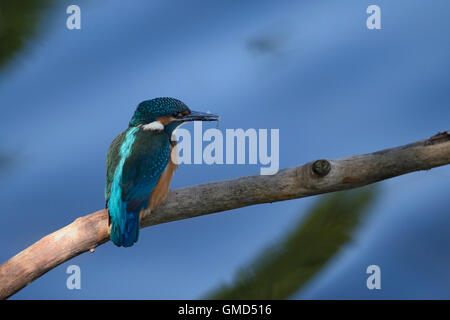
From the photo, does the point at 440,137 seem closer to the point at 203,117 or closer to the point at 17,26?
the point at 203,117

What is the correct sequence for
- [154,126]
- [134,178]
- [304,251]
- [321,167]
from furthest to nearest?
1. [154,126]
2. [134,178]
3. [321,167]
4. [304,251]

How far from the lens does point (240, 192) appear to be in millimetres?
2080

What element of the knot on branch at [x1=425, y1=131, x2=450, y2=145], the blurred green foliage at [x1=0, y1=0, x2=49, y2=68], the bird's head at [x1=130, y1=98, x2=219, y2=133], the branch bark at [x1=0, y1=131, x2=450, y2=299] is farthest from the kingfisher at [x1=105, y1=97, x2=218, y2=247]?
the knot on branch at [x1=425, y1=131, x2=450, y2=145]

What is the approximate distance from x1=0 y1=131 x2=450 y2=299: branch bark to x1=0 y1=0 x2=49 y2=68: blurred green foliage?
2.52ft

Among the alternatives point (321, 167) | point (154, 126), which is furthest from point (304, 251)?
point (154, 126)

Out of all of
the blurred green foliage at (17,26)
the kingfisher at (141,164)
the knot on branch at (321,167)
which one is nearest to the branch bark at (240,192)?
the knot on branch at (321,167)

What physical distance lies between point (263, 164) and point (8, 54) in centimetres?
115

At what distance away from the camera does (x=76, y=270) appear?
2.32m

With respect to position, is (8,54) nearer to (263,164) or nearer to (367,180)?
(263,164)

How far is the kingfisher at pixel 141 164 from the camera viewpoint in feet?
6.84

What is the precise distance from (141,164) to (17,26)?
2.48 feet

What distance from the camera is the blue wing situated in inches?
81.3

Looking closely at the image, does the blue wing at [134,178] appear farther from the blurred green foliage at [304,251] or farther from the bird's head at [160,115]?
the blurred green foliage at [304,251]
